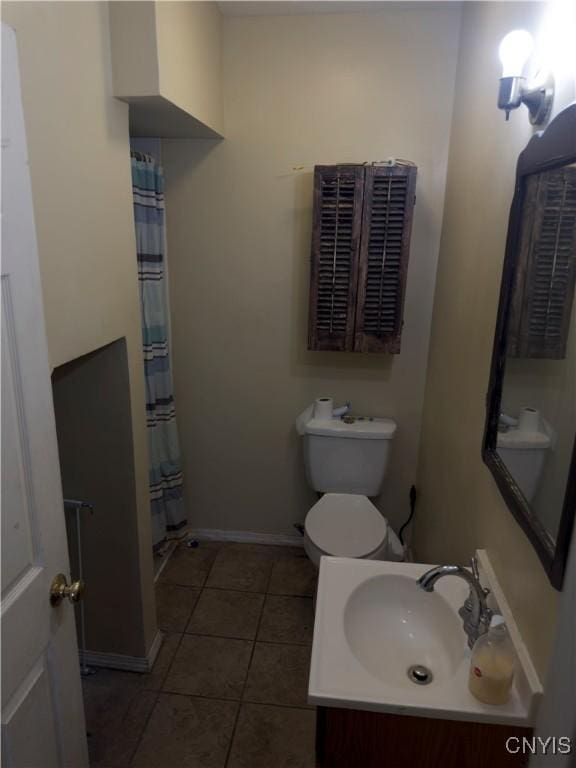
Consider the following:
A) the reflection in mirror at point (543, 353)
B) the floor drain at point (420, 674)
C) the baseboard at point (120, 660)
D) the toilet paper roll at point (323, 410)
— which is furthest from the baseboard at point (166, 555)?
the reflection in mirror at point (543, 353)

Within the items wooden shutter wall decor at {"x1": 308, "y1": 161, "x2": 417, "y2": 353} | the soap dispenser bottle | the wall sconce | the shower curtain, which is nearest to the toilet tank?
wooden shutter wall decor at {"x1": 308, "y1": 161, "x2": 417, "y2": 353}

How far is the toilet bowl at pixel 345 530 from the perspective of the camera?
207 cm

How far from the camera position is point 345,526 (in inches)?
87.0

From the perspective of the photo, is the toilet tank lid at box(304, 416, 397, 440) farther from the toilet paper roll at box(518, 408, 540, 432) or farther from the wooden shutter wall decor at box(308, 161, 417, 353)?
the toilet paper roll at box(518, 408, 540, 432)

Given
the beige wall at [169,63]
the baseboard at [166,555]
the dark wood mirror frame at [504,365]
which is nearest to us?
the dark wood mirror frame at [504,365]

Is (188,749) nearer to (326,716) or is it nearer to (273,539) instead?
(326,716)

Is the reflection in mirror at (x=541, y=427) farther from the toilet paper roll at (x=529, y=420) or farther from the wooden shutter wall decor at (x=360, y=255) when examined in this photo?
the wooden shutter wall decor at (x=360, y=255)

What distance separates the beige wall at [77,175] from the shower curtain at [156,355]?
22.6 inches

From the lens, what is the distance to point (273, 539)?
9.40 ft

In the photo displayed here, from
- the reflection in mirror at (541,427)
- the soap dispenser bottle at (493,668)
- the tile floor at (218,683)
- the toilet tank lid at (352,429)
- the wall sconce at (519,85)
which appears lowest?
the tile floor at (218,683)

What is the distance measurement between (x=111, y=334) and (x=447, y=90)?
1764 mm

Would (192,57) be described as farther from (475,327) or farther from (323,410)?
(323,410)

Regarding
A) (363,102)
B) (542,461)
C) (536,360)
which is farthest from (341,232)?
(542,461)

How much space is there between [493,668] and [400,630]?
0.37 meters
